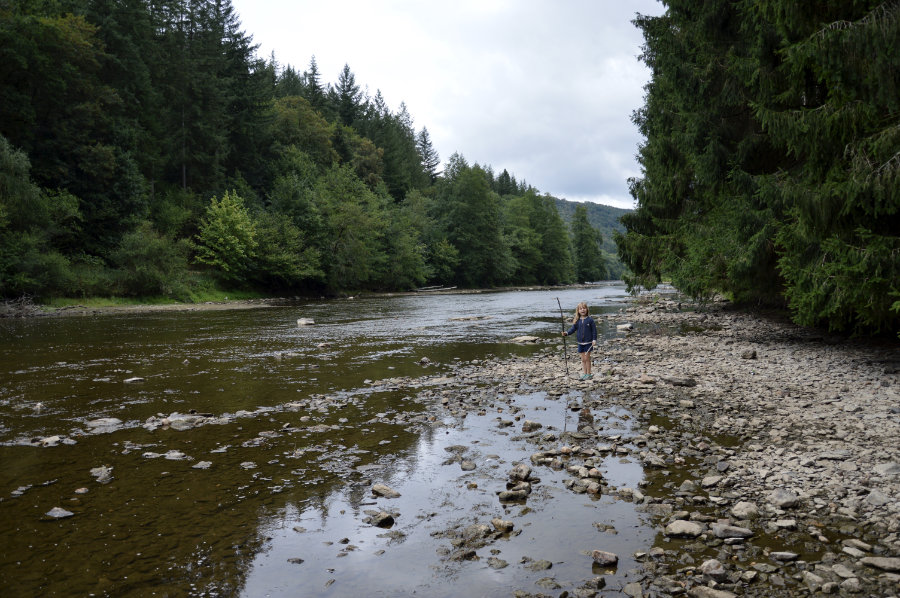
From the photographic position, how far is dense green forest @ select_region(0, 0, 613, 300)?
4369 cm

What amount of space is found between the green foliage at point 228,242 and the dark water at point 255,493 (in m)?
41.2

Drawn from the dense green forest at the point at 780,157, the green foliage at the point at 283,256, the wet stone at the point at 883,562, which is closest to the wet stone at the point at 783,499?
the wet stone at the point at 883,562

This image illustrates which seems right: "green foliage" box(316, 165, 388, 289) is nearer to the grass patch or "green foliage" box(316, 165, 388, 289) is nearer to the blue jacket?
the grass patch

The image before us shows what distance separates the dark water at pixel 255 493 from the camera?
15.9 feet

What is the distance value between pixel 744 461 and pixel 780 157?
A: 1546 cm

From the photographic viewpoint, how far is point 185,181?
6341cm

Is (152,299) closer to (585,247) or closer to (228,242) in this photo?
(228,242)

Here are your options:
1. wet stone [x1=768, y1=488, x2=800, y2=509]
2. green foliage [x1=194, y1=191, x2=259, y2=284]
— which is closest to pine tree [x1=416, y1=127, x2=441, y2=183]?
green foliage [x1=194, y1=191, x2=259, y2=284]

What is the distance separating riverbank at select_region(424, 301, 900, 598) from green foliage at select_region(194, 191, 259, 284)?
46.1 meters

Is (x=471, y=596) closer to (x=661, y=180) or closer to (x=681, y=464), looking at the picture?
(x=681, y=464)

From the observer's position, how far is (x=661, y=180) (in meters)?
24.5

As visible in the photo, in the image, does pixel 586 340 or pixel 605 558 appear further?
pixel 586 340

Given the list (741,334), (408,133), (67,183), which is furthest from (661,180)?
(408,133)

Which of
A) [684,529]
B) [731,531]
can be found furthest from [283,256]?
[731,531]
